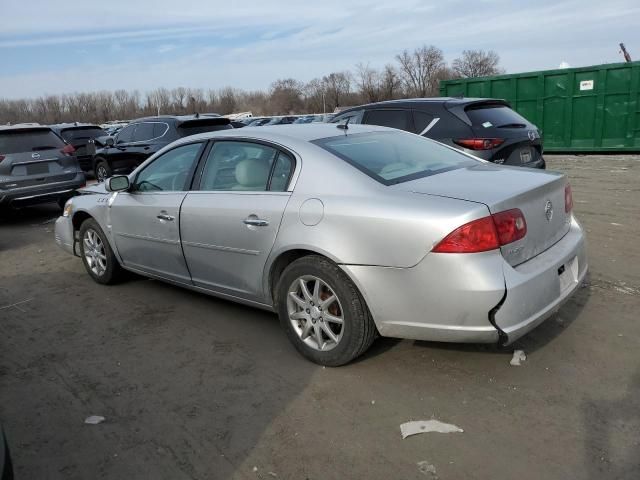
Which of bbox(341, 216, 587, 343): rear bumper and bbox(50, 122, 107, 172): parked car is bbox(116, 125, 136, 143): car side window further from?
bbox(341, 216, 587, 343): rear bumper

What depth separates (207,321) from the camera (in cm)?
458

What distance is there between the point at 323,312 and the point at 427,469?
1201 mm

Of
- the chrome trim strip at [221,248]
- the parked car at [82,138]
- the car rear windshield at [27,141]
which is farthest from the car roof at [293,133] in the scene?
the parked car at [82,138]

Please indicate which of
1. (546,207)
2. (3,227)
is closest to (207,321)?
(546,207)

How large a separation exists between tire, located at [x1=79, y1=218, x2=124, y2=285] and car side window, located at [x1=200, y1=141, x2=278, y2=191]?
1.69m

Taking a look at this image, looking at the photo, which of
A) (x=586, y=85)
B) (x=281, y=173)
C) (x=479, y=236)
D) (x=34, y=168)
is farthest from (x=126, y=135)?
(x=586, y=85)

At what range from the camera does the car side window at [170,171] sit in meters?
4.59

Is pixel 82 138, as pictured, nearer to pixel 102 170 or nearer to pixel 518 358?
pixel 102 170

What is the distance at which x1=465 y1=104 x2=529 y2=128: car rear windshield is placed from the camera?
682 cm

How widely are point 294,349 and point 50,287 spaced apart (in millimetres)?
3200

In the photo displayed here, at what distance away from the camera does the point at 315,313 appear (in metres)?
3.59

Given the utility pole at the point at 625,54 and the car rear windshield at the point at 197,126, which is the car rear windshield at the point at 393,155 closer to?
the car rear windshield at the point at 197,126

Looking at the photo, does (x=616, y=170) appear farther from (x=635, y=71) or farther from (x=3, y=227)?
(x=3, y=227)

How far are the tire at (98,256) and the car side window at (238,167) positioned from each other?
1.69m
